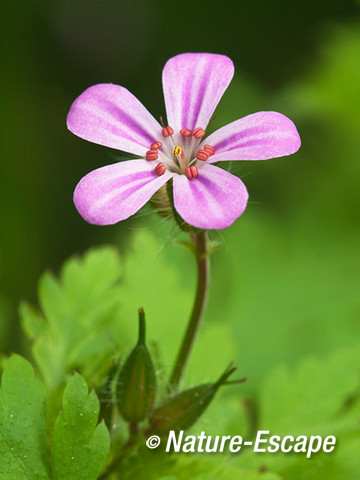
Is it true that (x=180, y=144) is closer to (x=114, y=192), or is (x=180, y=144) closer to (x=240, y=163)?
(x=114, y=192)

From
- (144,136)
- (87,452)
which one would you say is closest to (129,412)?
(87,452)

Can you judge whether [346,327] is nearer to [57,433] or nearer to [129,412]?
[129,412]

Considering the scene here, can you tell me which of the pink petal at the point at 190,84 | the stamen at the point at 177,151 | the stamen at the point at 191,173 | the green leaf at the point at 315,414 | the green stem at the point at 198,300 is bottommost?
the green leaf at the point at 315,414

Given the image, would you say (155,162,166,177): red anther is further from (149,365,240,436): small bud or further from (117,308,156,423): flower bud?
(149,365,240,436): small bud

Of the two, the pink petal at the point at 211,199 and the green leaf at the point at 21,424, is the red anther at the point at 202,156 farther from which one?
the green leaf at the point at 21,424

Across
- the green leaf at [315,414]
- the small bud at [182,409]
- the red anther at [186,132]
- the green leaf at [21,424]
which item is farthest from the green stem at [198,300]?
the green leaf at [315,414]

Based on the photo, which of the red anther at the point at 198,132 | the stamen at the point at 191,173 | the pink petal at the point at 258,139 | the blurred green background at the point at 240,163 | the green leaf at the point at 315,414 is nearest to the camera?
the pink petal at the point at 258,139
